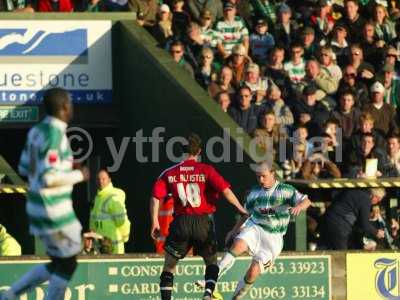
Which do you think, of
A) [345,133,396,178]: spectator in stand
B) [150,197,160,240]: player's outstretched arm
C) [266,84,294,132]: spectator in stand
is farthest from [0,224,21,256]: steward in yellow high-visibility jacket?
[345,133,396,178]: spectator in stand

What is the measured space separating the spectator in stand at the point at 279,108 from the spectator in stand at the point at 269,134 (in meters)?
0.37

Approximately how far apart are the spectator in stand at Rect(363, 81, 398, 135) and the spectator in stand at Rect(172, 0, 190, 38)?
9.25ft

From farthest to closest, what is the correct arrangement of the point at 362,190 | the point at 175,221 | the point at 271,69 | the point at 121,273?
the point at 271,69 < the point at 362,190 < the point at 121,273 < the point at 175,221

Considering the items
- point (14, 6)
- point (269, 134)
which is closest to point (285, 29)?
point (269, 134)

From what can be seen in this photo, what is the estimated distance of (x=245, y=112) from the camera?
2123 centimetres

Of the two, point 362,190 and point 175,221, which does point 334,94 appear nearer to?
point 362,190

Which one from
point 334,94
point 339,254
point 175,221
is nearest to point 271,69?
point 334,94

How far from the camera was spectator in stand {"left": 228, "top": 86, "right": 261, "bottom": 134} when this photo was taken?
69.4 ft

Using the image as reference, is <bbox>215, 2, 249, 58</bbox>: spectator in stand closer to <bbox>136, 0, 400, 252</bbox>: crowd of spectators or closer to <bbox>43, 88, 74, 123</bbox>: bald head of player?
<bbox>136, 0, 400, 252</bbox>: crowd of spectators

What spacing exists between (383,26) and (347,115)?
3.28 meters

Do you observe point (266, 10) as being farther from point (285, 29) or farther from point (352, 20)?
point (352, 20)

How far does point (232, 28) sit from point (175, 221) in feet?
21.0

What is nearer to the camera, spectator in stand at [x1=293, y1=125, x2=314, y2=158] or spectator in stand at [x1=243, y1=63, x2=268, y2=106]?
spectator in stand at [x1=293, y1=125, x2=314, y2=158]

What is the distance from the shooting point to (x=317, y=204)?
20.9m
